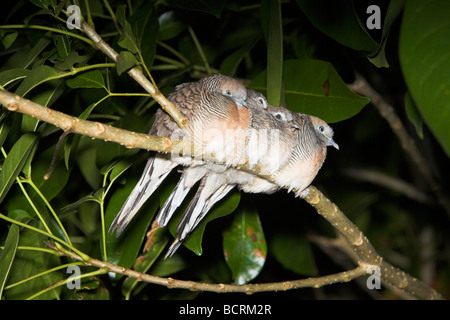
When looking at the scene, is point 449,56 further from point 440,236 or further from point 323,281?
point 440,236

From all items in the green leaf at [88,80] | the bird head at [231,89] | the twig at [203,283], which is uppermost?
the green leaf at [88,80]

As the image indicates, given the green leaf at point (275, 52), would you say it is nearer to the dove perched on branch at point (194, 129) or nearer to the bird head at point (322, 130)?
the dove perched on branch at point (194, 129)

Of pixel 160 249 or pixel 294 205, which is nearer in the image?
pixel 160 249

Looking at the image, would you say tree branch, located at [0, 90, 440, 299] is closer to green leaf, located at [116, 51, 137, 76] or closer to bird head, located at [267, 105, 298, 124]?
green leaf, located at [116, 51, 137, 76]

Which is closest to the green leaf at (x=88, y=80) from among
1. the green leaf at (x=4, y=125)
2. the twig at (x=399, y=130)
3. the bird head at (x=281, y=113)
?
the green leaf at (x=4, y=125)

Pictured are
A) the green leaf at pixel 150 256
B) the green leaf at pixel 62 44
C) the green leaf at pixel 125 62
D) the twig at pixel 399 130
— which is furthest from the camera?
the twig at pixel 399 130


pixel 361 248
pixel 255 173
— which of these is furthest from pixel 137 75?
pixel 361 248

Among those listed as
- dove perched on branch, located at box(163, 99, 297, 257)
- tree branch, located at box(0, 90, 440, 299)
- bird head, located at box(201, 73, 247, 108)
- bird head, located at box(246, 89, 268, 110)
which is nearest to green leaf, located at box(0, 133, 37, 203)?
tree branch, located at box(0, 90, 440, 299)

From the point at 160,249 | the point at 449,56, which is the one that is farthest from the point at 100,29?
the point at 449,56
